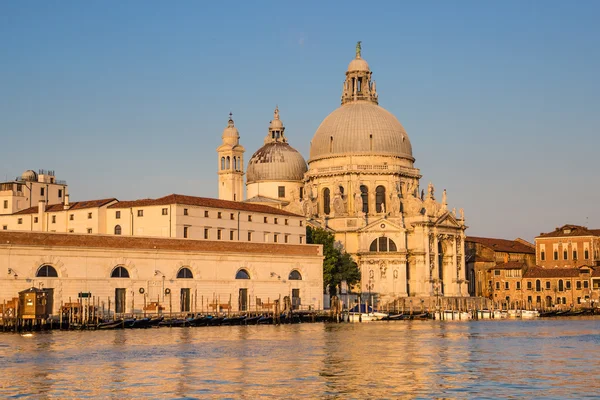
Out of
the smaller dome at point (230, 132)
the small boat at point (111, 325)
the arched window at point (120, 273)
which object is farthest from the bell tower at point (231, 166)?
the small boat at point (111, 325)

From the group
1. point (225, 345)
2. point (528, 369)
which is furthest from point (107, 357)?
point (528, 369)

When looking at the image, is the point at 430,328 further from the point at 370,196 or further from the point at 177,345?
the point at 370,196

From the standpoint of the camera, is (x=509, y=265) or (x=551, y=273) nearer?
(x=551, y=273)

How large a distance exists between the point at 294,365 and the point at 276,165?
6811 cm

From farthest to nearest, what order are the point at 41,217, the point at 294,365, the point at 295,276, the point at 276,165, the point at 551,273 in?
the point at 276,165 < the point at 551,273 < the point at 41,217 < the point at 295,276 < the point at 294,365

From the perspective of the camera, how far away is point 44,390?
99.6 feet

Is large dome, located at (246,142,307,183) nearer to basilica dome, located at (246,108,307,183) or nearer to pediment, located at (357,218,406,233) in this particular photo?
basilica dome, located at (246,108,307,183)

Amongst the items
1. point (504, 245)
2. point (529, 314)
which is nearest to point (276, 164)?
point (504, 245)

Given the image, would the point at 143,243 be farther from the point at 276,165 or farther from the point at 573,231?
the point at 573,231

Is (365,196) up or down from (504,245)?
up

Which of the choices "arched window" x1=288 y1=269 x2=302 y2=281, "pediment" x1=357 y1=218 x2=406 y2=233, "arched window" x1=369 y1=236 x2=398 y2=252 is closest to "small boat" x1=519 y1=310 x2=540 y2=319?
"arched window" x1=369 y1=236 x2=398 y2=252

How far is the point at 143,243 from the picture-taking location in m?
62.5

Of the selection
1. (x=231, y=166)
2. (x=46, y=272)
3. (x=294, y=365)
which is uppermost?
(x=231, y=166)

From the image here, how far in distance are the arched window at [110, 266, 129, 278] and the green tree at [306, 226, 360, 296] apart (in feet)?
79.7
